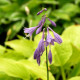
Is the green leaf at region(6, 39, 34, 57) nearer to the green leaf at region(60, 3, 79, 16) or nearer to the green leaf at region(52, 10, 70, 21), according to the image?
the green leaf at region(52, 10, 70, 21)

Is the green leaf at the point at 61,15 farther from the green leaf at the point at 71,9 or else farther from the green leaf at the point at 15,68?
the green leaf at the point at 15,68

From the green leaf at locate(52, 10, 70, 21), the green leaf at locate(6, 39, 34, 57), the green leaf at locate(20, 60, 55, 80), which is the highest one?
the green leaf at locate(20, 60, 55, 80)

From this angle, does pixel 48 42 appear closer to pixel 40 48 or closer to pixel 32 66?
pixel 40 48

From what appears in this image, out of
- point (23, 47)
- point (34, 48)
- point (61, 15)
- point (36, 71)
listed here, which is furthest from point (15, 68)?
point (61, 15)

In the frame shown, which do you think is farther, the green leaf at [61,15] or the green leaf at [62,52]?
the green leaf at [61,15]

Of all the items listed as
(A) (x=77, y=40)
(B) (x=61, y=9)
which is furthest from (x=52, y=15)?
(A) (x=77, y=40)

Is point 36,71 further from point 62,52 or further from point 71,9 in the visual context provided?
point 71,9

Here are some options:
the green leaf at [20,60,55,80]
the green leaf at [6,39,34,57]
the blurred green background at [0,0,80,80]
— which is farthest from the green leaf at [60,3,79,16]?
the green leaf at [20,60,55,80]

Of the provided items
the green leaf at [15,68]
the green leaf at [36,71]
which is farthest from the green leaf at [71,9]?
the green leaf at [15,68]
